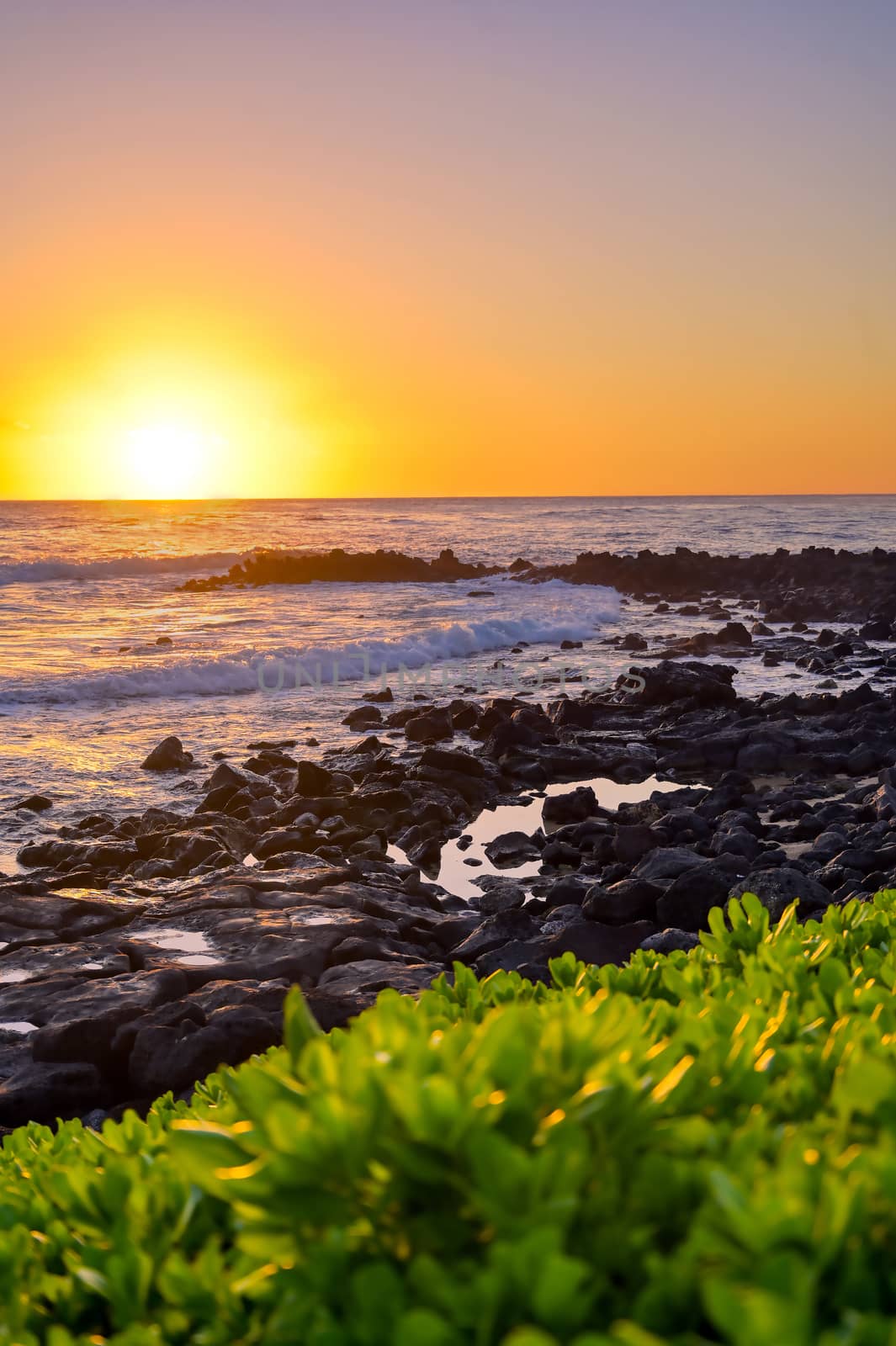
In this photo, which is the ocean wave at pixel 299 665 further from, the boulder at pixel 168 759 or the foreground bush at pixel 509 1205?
the foreground bush at pixel 509 1205

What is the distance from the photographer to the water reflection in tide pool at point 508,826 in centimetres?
839

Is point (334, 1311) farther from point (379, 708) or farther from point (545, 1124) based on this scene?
point (379, 708)

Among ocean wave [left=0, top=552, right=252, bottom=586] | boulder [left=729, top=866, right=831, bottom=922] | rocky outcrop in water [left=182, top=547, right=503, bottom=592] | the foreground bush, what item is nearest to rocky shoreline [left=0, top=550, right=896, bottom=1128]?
boulder [left=729, top=866, right=831, bottom=922]

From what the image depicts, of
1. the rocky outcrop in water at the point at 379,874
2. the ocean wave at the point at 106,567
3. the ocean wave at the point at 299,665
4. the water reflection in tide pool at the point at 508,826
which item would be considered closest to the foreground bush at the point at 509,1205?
the rocky outcrop in water at the point at 379,874

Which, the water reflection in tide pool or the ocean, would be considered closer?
the water reflection in tide pool

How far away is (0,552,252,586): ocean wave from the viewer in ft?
129

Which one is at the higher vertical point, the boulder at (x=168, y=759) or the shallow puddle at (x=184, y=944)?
the boulder at (x=168, y=759)

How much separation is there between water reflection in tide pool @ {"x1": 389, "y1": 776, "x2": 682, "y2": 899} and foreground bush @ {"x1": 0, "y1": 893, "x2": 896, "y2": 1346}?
6.47 m

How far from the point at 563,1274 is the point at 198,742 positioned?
1272cm

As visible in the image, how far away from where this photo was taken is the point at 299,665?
1903 centimetres

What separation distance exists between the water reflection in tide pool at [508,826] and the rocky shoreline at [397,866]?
0.29 feet

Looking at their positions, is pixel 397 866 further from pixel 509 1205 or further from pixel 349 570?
pixel 349 570

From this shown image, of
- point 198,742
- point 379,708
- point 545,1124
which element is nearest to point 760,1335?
point 545,1124

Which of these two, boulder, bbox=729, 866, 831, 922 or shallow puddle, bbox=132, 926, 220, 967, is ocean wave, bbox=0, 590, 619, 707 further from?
boulder, bbox=729, 866, 831, 922
